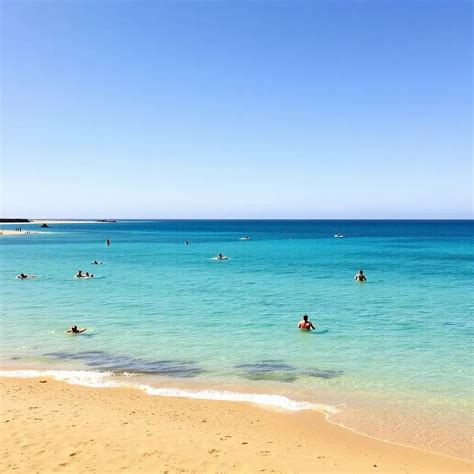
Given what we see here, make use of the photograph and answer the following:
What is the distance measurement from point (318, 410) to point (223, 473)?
4920 millimetres

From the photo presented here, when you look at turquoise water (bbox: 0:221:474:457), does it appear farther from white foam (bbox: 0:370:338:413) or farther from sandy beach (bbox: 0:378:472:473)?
sandy beach (bbox: 0:378:472:473)

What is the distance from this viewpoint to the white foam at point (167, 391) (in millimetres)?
14352

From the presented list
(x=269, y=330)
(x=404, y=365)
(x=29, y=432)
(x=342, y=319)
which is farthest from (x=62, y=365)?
(x=342, y=319)

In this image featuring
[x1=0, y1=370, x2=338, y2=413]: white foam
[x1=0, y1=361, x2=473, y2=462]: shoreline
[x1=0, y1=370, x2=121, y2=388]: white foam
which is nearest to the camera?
[x1=0, y1=361, x2=473, y2=462]: shoreline

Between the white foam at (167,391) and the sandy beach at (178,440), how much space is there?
0.46 m

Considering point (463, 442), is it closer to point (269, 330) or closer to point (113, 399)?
point (113, 399)

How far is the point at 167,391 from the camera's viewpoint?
15.5m

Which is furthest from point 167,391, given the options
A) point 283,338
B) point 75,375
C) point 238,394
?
point 283,338

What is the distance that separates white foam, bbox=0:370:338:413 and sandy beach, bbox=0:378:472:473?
1.49 ft

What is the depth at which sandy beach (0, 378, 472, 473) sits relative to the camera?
10.3 m

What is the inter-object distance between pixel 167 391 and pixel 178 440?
4.06m

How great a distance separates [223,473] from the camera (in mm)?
9844

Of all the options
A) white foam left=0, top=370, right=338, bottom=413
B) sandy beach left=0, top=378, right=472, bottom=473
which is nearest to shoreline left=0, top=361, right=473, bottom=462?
white foam left=0, top=370, right=338, bottom=413

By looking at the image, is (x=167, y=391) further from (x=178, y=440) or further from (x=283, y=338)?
(x=283, y=338)
